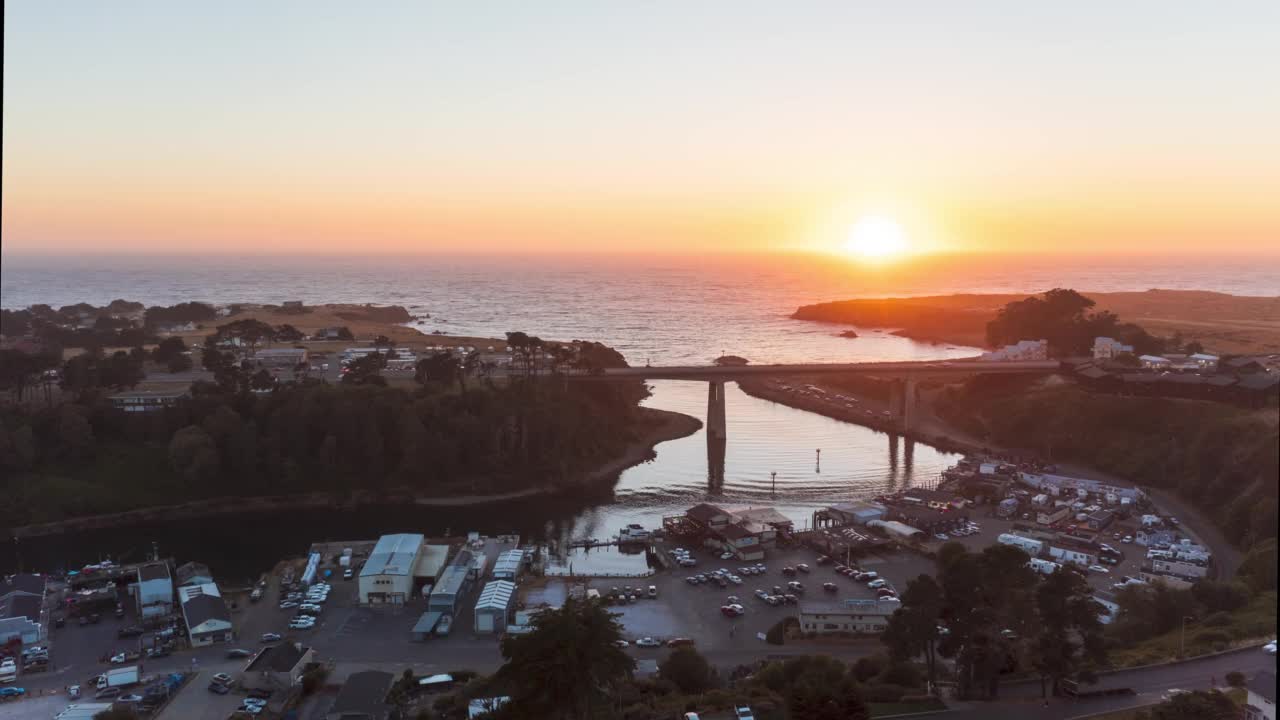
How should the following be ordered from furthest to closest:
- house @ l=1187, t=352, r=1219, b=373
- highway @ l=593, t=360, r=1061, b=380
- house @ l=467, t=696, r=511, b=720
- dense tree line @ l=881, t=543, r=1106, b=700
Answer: highway @ l=593, t=360, r=1061, b=380
house @ l=1187, t=352, r=1219, b=373
house @ l=467, t=696, r=511, b=720
dense tree line @ l=881, t=543, r=1106, b=700

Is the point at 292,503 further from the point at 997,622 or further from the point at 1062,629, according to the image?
the point at 1062,629

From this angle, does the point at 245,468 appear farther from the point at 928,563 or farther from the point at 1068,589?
the point at 1068,589

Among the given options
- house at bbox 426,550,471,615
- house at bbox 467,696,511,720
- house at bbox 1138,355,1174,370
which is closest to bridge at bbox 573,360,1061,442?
house at bbox 1138,355,1174,370

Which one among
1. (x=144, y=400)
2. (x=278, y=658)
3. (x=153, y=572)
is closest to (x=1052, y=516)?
(x=278, y=658)

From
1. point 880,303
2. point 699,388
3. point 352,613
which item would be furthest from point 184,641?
point 880,303

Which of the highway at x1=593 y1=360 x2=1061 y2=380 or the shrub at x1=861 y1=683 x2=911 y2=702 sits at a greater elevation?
the highway at x1=593 y1=360 x2=1061 y2=380

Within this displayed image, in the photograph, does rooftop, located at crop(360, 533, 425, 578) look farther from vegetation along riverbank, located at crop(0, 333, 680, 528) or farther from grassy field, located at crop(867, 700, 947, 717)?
grassy field, located at crop(867, 700, 947, 717)
